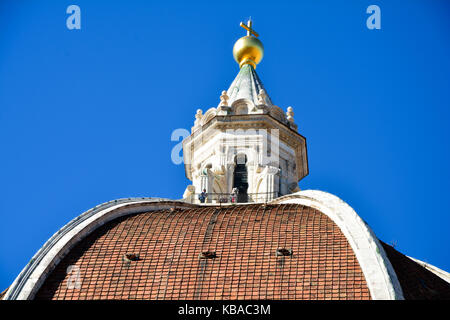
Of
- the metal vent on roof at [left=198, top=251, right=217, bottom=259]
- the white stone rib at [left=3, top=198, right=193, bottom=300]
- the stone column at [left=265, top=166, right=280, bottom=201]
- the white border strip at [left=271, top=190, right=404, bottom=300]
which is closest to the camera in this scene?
the white border strip at [left=271, top=190, right=404, bottom=300]

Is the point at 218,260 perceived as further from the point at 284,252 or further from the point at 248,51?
the point at 248,51

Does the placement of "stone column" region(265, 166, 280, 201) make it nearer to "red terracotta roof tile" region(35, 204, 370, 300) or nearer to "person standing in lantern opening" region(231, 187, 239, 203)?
"person standing in lantern opening" region(231, 187, 239, 203)

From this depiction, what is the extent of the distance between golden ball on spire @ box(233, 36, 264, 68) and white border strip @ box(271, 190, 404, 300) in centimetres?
1325

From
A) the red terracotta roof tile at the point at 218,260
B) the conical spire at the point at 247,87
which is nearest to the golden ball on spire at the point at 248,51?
the conical spire at the point at 247,87

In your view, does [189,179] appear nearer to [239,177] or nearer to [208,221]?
[239,177]

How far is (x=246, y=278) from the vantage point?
125 ft

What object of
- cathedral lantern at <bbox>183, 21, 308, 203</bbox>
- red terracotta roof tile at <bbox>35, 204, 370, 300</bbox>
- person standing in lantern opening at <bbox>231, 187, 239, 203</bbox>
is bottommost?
red terracotta roof tile at <bbox>35, 204, 370, 300</bbox>

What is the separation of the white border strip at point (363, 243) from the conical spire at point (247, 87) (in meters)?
9.25

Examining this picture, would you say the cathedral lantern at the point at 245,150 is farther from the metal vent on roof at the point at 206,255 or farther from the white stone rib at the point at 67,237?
the metal vent on roof at the point at 206,255

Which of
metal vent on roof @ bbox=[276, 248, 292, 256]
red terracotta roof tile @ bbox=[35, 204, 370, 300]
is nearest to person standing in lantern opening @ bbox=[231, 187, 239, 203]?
red terracotta roof tile @ bbox=[35, 204, 370, 300]

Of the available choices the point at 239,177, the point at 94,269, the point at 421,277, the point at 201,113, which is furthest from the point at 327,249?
the point at 201,113

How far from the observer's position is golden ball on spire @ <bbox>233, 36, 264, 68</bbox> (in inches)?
2213

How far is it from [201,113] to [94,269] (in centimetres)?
1571

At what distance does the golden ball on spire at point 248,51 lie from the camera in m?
56.2
